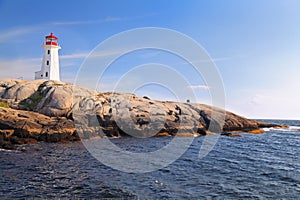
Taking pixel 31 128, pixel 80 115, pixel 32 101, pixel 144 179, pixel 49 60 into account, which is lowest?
pixel 144 179

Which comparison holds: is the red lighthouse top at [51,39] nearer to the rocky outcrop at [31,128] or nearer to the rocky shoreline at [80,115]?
the rocky shoreline at [80,115]

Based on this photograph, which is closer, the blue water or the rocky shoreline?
the blue water

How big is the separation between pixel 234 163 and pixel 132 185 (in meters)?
11.9

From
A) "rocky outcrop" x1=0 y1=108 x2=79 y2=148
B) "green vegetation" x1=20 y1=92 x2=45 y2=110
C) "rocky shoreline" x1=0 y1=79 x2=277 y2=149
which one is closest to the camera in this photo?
"rocky outcrop" x1=0 y1=108 x2=79 y2=148

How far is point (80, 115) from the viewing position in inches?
1455

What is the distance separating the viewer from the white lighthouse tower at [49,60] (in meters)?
53.1

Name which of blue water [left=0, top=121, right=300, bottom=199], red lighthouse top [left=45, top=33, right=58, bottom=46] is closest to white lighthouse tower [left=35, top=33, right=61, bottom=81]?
red lighthouse top [left=45, top=33, right=58, bottom=46]

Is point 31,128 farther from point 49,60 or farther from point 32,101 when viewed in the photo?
point 49,60

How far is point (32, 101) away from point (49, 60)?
1583 centimetres

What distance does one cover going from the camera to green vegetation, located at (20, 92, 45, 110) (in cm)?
3912

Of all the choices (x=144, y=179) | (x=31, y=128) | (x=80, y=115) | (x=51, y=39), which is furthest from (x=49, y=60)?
(x=144, y=179)

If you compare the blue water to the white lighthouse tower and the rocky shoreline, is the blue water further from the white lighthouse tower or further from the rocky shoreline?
the white lighthouse tower

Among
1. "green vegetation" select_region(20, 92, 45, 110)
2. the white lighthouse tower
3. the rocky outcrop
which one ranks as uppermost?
the white lighthouse tower

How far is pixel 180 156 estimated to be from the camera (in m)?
25.2
